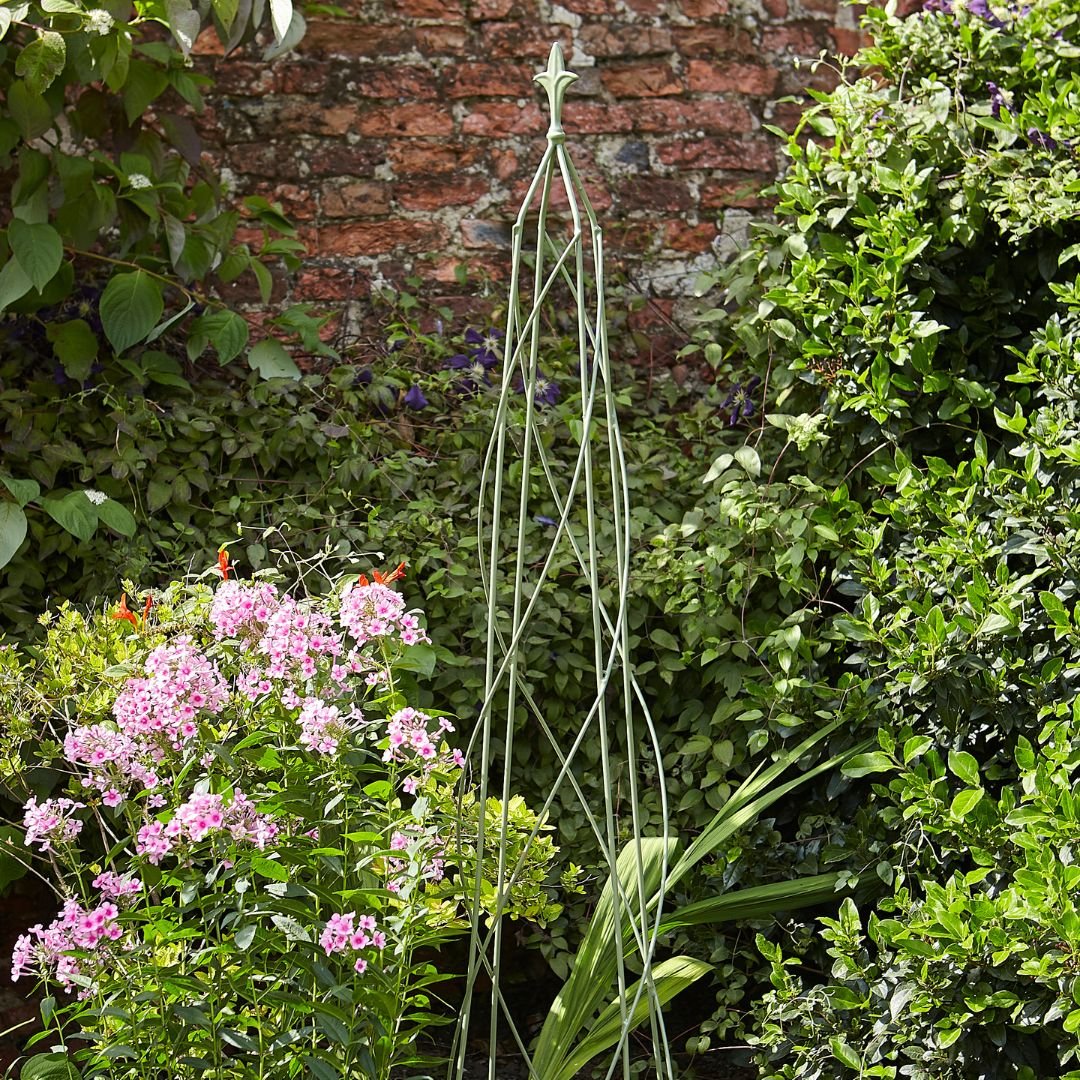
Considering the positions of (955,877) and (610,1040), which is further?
(610,1040)

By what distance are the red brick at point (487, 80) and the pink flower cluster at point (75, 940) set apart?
8.10ft

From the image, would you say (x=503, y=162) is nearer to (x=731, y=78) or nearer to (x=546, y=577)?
(x=731, y=78)

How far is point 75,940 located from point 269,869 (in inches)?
12.0

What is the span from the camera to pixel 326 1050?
5.53ft

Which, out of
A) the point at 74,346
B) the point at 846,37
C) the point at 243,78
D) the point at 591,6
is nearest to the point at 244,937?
the point at 74,346

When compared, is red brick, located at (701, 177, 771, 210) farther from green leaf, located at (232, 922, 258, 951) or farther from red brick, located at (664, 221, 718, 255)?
green leaf, located at (232, 922, 258, 951)

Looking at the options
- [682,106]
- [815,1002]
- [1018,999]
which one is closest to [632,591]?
[815,1002]

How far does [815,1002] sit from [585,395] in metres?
1.15

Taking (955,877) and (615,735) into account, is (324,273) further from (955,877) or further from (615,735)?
(955,877)

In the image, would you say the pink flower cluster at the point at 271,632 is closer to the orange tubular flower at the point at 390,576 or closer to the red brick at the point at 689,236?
the orange tubular flower at the point at 390,576

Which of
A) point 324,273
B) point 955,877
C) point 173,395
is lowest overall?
point 955,877

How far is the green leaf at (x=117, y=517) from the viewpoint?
2490mm

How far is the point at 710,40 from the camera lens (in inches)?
133

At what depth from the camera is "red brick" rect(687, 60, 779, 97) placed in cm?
338
